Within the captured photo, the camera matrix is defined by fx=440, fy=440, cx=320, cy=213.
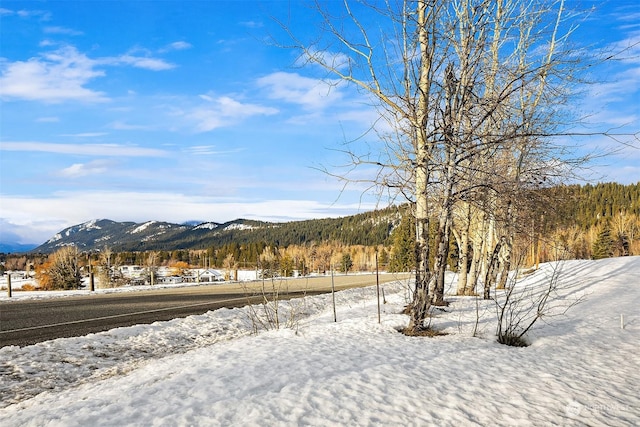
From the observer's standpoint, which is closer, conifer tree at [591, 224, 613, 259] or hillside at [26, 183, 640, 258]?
hillside at [26, 183, 640, 258]

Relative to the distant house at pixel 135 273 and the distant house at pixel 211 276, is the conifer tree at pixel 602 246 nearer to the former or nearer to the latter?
the distant house at pixel 211 276

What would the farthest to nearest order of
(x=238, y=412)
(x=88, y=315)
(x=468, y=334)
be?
(x=88, y=315) < (x=468, y=334) < (x=238, y=412)

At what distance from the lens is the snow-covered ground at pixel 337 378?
452cm

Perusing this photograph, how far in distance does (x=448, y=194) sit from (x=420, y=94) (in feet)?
7.25

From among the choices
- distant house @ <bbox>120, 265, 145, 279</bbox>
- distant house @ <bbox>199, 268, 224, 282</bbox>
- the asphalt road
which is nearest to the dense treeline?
distant house @ <bbox>199, 268, 224, 282</bbox>

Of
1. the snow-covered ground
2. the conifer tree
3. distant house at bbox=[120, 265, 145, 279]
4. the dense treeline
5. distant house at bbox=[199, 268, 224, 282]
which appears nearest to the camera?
the snow-covered ground

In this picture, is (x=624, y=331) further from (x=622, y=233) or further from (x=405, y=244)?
(x=622, y=233)

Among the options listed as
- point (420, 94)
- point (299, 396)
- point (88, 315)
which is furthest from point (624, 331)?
point (88, 315)

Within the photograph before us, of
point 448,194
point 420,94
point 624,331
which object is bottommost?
point 624,331

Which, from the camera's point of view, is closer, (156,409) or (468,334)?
(156,409)

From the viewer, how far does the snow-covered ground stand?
4520 mm

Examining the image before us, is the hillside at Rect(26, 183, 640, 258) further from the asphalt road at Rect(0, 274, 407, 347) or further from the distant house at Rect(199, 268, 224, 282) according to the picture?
the distant house at Rect(199, 268, 224, 282)

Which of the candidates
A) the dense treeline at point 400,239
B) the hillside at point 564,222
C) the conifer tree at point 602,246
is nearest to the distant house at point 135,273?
the dense treeline at point 400,239

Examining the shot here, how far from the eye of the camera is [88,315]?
45.5 ft
